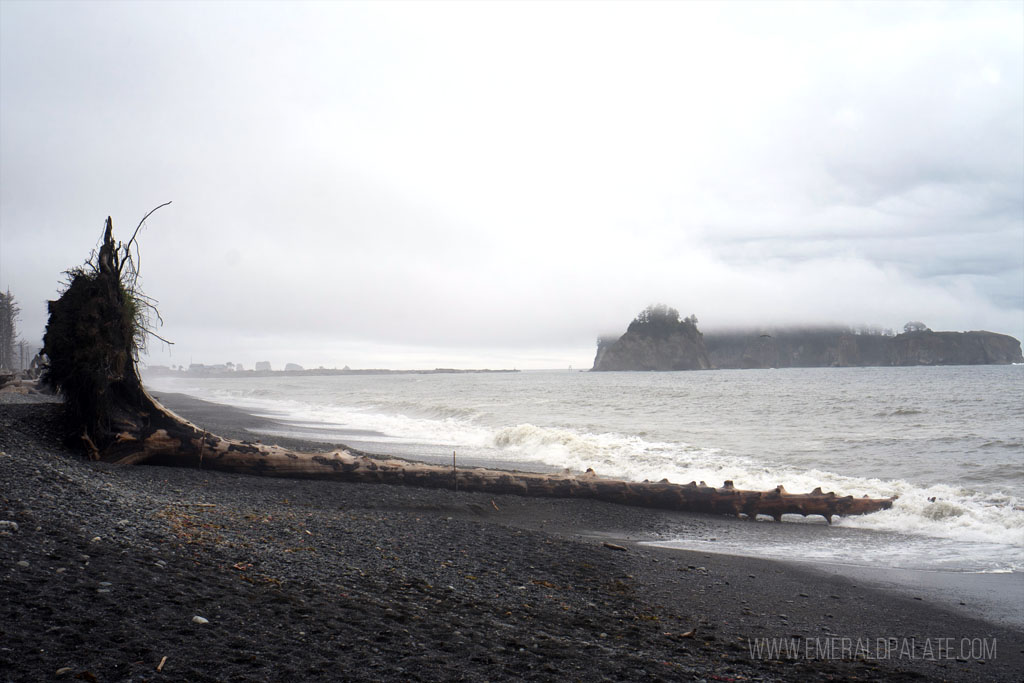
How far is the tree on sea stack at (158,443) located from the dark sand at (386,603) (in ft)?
4.23

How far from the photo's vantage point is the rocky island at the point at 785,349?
14112 cm

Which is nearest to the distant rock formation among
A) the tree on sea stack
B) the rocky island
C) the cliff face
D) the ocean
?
the rocky island

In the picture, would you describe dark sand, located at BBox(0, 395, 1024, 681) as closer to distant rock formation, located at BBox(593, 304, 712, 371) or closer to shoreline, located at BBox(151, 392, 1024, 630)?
shoreline, located at BBox(151, 392, 1024, 630)

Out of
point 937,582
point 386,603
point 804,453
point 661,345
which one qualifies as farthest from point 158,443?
point 661,345

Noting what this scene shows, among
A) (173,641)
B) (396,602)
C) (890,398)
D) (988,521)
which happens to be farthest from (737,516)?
(890,398)

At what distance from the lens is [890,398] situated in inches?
1617

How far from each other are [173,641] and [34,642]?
690 millimetres

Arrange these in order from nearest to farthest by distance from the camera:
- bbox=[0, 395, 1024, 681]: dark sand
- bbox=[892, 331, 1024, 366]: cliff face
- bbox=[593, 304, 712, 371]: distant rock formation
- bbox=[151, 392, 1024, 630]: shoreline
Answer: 1. bbox=[0, 395, 1024, 681]: dark sand
2. bbox=[151, 392, 1024, 630]: shoreline
3. bbox=[892, 331, 1024, 366]: cliff face
4. bbox=[593, 304, 712, 371]: distant rock formation

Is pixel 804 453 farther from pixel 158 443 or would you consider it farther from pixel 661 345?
pixel 661 345

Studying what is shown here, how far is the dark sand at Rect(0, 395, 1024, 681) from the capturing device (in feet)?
12.2

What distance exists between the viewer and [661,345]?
548 ft

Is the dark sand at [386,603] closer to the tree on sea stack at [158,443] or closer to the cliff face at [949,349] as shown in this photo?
the tree on sea stack at [158,443]

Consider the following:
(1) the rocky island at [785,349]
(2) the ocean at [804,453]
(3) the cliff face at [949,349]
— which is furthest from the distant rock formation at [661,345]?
(2) the ocean at [804,453]

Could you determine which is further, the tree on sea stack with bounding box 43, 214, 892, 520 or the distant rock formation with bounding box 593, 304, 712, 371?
the distant rock formation with bounding box 593, 304, 712, 371
